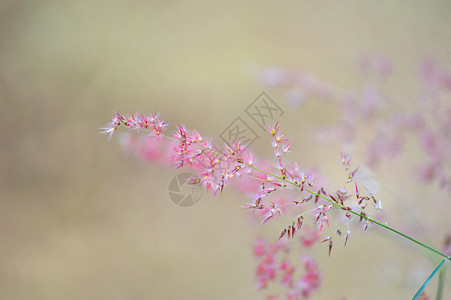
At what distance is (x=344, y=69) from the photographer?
2.88 ft

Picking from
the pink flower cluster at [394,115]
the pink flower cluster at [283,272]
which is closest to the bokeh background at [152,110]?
the pink flower cluster at [394,115]

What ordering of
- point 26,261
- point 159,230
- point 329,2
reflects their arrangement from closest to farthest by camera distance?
point 26,261, point 159,230, point 329,2

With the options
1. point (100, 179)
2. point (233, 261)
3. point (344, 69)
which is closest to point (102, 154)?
point (100, 179)

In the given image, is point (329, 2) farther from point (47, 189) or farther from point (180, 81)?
point (47, 189)

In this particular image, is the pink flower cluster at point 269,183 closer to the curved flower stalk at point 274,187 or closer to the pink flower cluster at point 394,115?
the curved flower stalk at point 274,187

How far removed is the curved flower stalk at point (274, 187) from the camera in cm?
27

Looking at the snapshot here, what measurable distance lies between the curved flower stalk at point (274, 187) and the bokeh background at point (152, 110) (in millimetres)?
266

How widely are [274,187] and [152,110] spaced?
435 millimetres

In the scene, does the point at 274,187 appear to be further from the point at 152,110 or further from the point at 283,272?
the point at 152,110

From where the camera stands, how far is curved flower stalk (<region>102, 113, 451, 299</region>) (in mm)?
271

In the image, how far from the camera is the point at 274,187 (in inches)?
12.9

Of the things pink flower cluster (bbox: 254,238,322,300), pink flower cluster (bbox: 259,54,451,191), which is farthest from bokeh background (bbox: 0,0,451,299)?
pink flower cluster (bbox: 254,238,322,300)

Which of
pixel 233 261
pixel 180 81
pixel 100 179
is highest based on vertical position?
pixel 180 81

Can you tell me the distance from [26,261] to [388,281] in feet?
2.09
